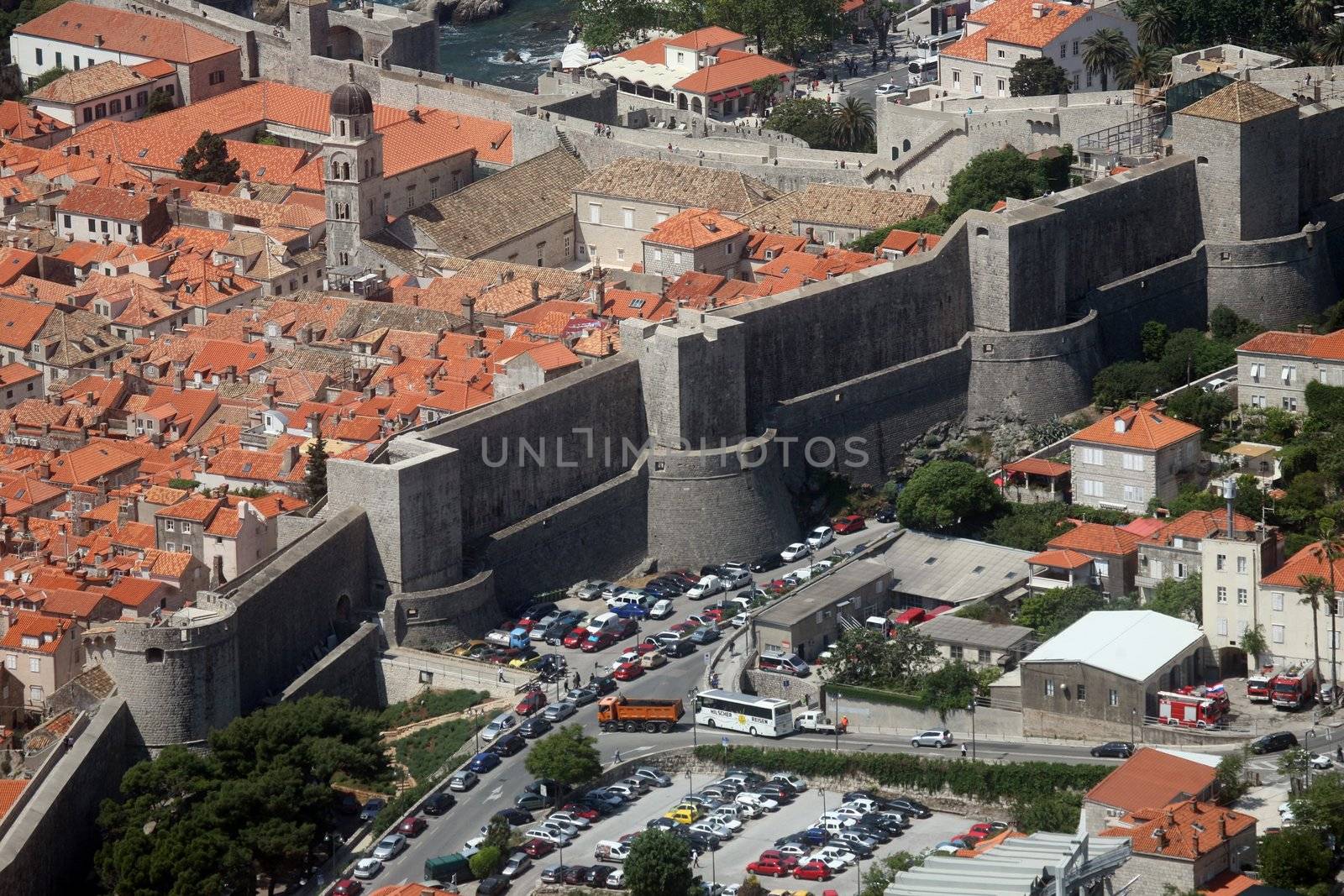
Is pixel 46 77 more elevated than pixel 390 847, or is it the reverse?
pixel 46 77

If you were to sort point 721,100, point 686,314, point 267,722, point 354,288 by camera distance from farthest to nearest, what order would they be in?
point 721,100 → point 354,288 → point 686,314 → point 267,722

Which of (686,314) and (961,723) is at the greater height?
(686,314)

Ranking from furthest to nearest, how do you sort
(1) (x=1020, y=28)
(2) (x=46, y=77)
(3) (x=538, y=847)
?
(2) (x=46, y=77) → (1) (x=1020, y=28) → (3) (x=538, y=847)

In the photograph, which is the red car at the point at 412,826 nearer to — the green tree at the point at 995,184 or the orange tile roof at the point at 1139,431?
the orange tile roof at the point at 1139,431

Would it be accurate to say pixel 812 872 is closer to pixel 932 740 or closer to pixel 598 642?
pixel 932 740

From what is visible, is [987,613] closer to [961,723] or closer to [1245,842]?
[961,723]

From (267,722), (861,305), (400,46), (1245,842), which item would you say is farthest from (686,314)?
(400,46)

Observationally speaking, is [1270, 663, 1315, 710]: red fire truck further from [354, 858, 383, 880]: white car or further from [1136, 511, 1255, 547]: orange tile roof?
[354, 858, 383, 880]: white car

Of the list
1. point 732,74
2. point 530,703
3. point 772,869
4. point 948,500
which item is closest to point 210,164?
point 732,74
